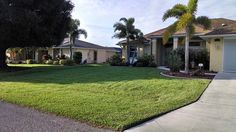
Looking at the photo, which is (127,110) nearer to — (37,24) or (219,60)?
(219,60)

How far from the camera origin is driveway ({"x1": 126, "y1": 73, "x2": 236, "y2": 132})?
24.3ft

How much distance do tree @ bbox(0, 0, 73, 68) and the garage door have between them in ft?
45.0

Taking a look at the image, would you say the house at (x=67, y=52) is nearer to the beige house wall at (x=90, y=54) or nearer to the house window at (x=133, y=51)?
the beige house wall at (x=90, y=54)

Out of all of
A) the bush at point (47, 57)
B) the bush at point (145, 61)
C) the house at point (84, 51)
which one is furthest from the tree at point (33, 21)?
the bush at point (47, 57)

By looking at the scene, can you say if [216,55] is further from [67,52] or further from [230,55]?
[67,52]

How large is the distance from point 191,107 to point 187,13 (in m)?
9.70

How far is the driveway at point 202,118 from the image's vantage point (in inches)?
291

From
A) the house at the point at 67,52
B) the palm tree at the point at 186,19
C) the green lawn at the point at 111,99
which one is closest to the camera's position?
the green lawn at the point at 111,99

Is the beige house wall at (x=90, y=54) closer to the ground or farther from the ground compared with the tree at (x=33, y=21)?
closer to the ground

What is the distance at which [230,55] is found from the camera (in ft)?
67.6

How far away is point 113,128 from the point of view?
7539mm

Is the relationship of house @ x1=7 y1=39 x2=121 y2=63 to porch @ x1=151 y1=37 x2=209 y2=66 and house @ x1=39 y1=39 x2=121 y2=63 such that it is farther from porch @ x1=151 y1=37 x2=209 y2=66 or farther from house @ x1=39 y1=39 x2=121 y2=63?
porch @ x1=151 y1=37 x2=209 y2=66

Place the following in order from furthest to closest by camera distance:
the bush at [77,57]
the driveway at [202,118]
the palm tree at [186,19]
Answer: the bush at [77,57], the palm tree at [186,19], the driveway at [202,118]

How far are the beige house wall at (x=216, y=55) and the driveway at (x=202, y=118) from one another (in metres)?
10.0
